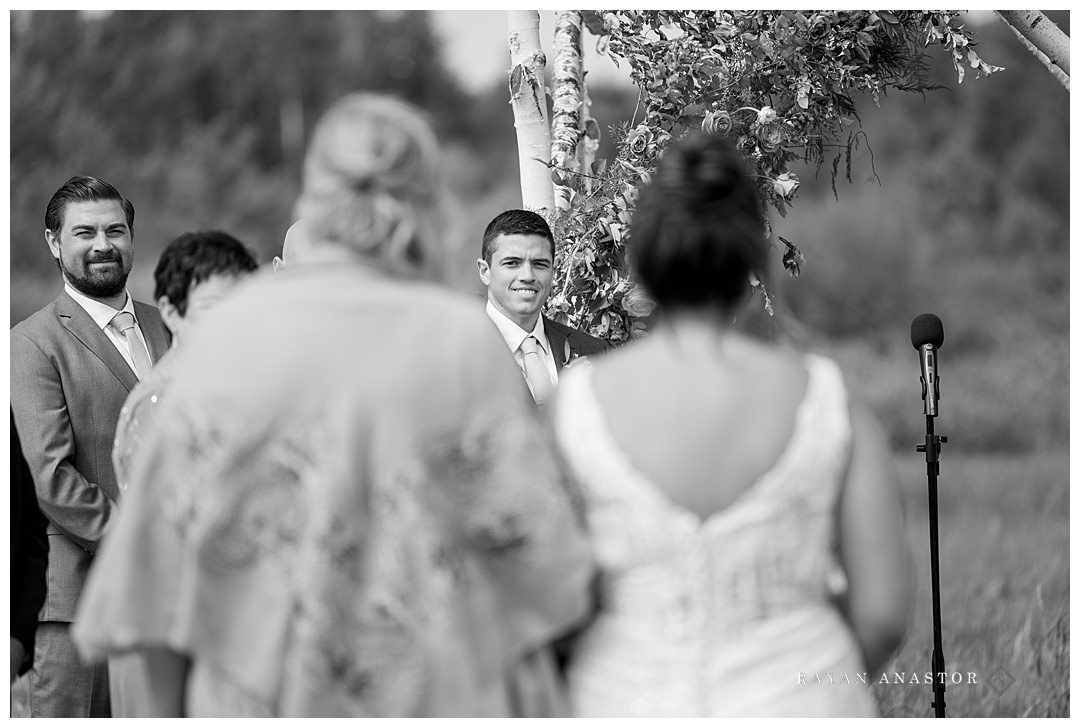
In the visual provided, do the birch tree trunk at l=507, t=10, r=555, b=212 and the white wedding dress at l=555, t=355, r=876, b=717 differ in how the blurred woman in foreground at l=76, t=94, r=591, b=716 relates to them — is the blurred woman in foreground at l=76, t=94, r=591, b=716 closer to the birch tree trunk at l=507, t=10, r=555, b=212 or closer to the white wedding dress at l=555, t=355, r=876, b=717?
the white wedding dress at l=555, t=355, r=876, b=717

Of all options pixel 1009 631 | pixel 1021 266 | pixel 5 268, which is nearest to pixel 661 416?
pixel 5 268

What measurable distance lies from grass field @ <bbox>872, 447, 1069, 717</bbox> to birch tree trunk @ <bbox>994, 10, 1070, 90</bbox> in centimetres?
229

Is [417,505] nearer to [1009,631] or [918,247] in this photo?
[1009,631]

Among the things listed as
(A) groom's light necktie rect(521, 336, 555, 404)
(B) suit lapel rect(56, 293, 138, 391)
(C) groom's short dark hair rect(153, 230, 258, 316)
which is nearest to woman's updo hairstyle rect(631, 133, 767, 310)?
(C) groom's short dark hair rect(153, 230, 258, 316)

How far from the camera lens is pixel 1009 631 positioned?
691 cm

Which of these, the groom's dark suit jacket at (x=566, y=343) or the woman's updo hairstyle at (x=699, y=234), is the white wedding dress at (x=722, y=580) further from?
the groom's dark suit jacket at (x=566, y=343)

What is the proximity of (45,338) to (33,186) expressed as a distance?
30146 millimetres

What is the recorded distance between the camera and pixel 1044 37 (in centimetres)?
495

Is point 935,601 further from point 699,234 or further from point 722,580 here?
point 699,234

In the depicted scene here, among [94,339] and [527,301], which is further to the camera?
[527,301]

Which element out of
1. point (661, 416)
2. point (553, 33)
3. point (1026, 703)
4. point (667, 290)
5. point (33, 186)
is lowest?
point (1026, 703)

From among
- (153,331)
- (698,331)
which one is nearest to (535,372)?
(153,331)

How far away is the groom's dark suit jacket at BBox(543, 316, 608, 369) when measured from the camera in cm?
450

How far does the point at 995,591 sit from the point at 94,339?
6.18 metres
